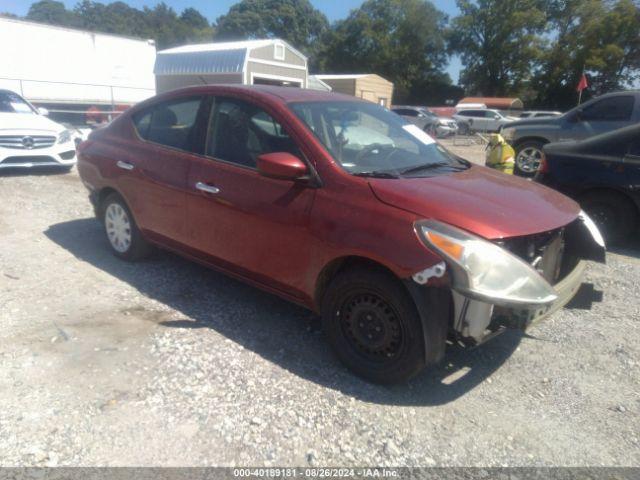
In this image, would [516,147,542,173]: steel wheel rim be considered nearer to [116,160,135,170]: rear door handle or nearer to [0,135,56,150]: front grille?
[116,160,135,170]: rear door handle

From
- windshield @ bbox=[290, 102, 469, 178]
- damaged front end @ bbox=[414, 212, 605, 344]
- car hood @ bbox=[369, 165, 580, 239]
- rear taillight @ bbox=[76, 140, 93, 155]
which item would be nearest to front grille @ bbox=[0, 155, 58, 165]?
rear taillight @ bbox=[76, 140, 93, 155]

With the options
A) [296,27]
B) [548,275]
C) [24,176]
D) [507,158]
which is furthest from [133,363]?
[296,27]

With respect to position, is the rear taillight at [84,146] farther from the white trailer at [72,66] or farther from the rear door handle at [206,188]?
the white trailer at [72,66]

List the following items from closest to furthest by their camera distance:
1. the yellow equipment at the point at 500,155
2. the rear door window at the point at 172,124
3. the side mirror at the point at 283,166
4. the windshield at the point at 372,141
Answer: the side mirror at the point at 283,166, the windshield at the point at 372,141, the rear door window at the point at 172,124, the yellow equipment at the point at 500,155

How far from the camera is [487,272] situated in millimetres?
2564

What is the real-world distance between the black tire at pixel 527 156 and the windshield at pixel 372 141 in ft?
24.7

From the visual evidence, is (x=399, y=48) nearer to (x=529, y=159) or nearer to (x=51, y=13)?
(x=529, y=159)

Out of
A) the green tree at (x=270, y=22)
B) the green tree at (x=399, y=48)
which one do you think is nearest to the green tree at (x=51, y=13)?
the green tree at (x=270, y=22)

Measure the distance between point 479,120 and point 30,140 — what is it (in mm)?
28335

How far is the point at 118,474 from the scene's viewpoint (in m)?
2.35

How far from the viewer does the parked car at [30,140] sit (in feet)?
28.5

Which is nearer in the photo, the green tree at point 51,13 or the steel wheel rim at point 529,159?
the steel wheel rim at point 529,159

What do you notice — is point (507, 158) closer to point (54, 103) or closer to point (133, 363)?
point (133, 363)

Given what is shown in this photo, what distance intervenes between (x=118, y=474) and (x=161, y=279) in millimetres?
2404
